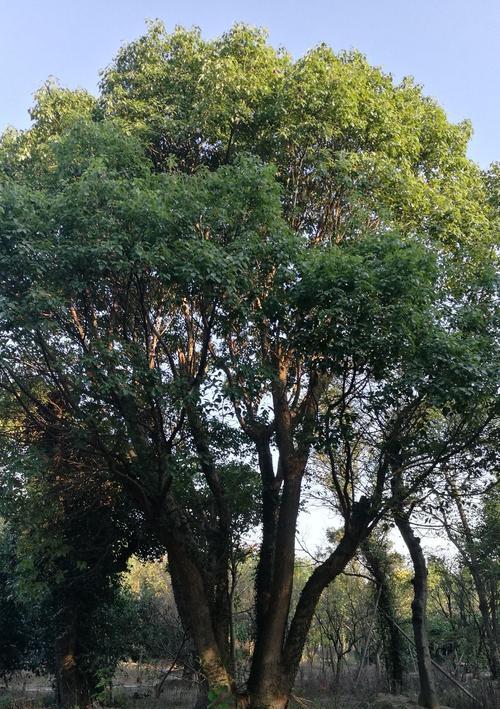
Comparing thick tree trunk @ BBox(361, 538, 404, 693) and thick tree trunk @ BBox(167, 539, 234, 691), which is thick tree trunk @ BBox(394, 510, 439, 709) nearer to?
thick tree trunk @ BBox(361, 538, 404, 693)

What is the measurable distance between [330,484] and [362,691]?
5.00 meters

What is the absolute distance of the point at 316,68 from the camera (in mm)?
8773

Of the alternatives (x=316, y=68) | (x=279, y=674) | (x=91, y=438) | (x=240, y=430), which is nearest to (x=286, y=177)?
(x=316, y=68)

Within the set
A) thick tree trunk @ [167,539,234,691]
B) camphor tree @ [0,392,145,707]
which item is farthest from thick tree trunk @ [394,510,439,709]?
camphor tree @ [0,392,145,707]

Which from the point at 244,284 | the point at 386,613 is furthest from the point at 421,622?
the point at 244,284

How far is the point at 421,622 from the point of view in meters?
12.4

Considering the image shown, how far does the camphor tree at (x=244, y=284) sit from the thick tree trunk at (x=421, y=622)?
3477mm

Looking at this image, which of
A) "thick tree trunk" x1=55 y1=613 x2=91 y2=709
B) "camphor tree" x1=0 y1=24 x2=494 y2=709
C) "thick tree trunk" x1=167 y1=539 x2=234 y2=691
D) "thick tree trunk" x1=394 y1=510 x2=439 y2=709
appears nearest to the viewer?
"camphor tree" x1=0 y1=24 x2=494 y2=709

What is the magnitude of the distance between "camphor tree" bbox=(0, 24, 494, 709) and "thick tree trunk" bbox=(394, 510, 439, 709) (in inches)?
137

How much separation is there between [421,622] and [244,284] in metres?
8.62

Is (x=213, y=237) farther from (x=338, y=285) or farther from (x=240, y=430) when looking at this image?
(x=240, y=430)

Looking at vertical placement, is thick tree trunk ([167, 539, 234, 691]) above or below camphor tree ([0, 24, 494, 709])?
below

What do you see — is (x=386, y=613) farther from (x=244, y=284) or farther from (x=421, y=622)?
(x=244, y=284)

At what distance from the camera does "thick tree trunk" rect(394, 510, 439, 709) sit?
11625 mm
